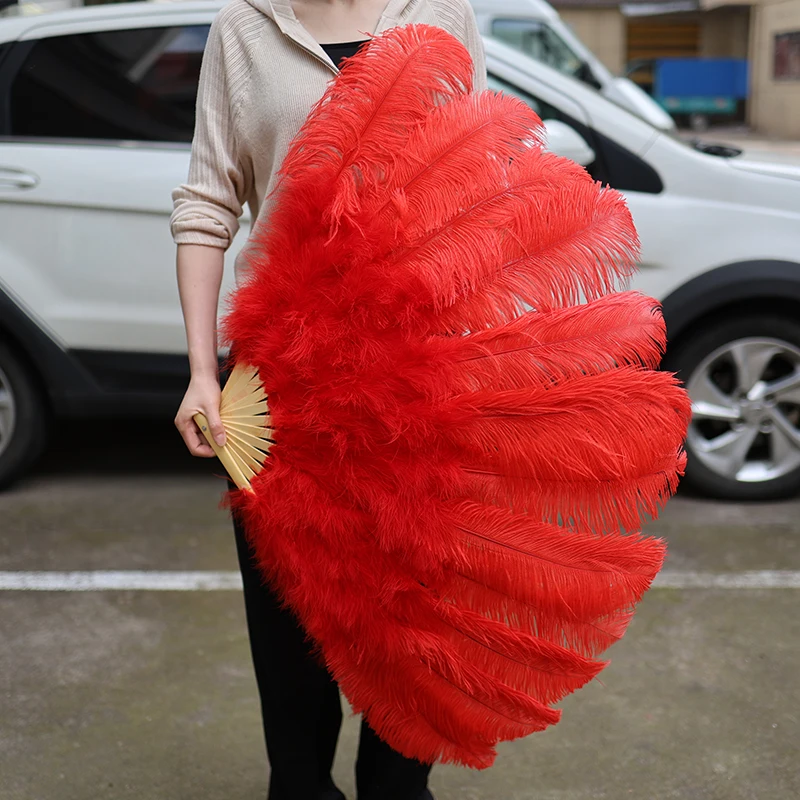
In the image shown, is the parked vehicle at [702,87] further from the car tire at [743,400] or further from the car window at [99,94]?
the car window at [99,94]

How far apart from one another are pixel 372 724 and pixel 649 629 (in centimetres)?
176

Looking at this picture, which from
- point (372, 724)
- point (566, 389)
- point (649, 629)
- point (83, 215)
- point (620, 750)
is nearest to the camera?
point (566, 389)

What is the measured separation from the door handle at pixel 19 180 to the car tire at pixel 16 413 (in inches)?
24.1

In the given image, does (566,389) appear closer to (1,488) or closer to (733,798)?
(733,798)

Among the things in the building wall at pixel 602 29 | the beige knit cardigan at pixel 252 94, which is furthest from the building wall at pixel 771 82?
the beige knit cardigan at pixel 252 94

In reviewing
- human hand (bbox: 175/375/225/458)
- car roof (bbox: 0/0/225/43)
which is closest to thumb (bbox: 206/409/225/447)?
human hand (bbox: 175/375/225/458)

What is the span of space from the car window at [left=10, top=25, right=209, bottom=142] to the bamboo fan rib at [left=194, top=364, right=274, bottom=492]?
109 inches

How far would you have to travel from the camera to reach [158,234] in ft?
13.8

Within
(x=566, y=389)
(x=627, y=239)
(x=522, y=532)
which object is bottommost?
(x=522, y=532)

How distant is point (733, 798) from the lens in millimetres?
2455

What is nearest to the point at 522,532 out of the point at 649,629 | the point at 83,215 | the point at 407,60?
the point at 407,60

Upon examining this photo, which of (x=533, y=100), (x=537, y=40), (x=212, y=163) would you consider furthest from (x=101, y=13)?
(x=537, y=40)

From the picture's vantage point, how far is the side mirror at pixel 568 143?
4.10 metres

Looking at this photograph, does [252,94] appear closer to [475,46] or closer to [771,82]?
[475,46]
